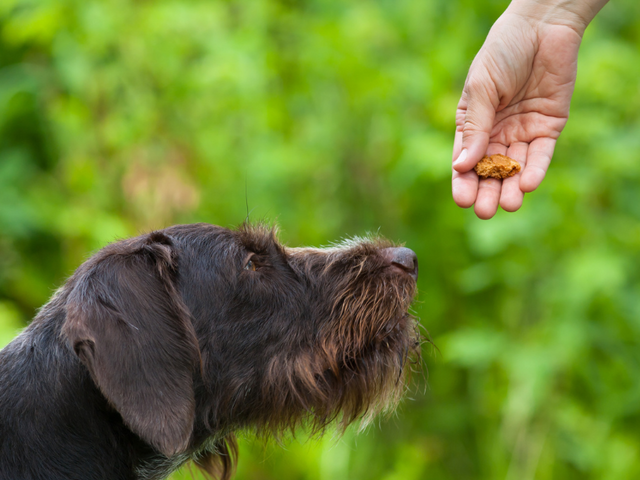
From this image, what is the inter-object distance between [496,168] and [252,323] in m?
1.25

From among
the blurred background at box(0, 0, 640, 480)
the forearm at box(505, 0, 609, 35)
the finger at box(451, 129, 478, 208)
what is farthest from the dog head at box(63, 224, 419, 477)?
the blurred background at box(0, 0, 640, 480)

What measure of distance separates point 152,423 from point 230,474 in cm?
120

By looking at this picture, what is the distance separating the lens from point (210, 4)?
5414 mm

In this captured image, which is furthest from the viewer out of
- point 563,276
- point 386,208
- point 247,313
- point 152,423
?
point 386,208

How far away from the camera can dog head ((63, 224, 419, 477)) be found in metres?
2.36

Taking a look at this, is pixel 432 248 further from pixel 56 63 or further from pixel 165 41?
pixel 56 63

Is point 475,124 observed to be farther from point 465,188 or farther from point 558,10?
point 558,10

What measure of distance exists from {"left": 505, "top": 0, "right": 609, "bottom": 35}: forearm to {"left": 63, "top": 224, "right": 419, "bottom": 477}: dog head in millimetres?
1189

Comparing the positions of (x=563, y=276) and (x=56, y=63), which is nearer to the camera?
(x=563, y=276)

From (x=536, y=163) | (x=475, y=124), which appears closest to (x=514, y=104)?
(x=536, y=163)

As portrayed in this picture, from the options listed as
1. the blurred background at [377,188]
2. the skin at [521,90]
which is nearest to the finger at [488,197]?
the skin at [521,90]

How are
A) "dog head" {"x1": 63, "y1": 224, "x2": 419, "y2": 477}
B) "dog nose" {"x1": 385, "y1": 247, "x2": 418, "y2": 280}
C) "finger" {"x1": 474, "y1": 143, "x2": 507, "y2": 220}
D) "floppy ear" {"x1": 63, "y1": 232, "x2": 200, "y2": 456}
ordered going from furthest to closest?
"dog nose" {"x1": 385, "y1": 247, "x2": 418, "y2": 280} → "finger" {"x1": 474, "y1": 143, "x2": 507, "y2": 220} → "dog head" {"x1": 63, "y1": 224, "x2": 419, "y2": 477} → "floppy ear" {"x1": 63, "y1": 232, "x2": 200, "y2": 456}

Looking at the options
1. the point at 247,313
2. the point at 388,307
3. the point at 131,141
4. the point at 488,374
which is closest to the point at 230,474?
the point at 247,313

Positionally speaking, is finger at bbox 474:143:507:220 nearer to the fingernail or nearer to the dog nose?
the fingernail
